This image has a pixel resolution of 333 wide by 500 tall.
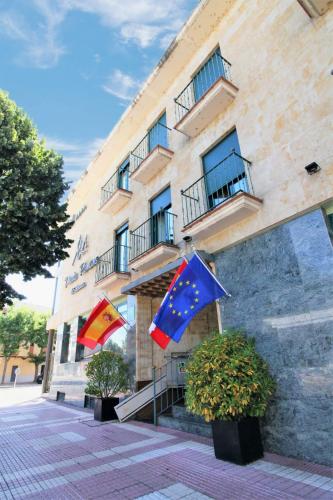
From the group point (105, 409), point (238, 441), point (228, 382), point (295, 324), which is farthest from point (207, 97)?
point (105, 409)

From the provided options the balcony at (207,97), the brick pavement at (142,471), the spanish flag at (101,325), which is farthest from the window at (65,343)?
the balcony at (207,97)

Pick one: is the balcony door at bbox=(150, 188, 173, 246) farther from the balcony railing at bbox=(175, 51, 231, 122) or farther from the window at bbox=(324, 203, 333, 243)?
the window at bbox=(324, 203, 333, 243)

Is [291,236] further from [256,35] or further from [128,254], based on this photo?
[128,254]

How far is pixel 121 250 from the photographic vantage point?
1275cm

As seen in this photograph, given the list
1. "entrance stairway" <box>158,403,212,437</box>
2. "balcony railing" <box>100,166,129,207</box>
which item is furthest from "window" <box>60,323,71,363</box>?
"entrance stairway" <box>158,403,212,437</box>

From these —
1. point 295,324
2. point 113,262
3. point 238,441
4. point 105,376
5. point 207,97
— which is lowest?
point 238,441

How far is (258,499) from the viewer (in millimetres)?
3535

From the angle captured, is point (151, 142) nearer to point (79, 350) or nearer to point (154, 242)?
point (154, 242)

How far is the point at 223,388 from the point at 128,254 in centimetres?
769

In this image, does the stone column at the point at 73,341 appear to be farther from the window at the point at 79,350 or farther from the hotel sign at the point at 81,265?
the hotel sign at the point at 81,265

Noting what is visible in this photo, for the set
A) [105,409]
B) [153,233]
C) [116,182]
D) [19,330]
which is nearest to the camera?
[105,409]

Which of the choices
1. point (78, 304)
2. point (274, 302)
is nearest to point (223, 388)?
point (274, 302)

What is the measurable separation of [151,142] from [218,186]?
5.55m

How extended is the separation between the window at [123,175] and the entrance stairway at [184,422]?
9.71m
